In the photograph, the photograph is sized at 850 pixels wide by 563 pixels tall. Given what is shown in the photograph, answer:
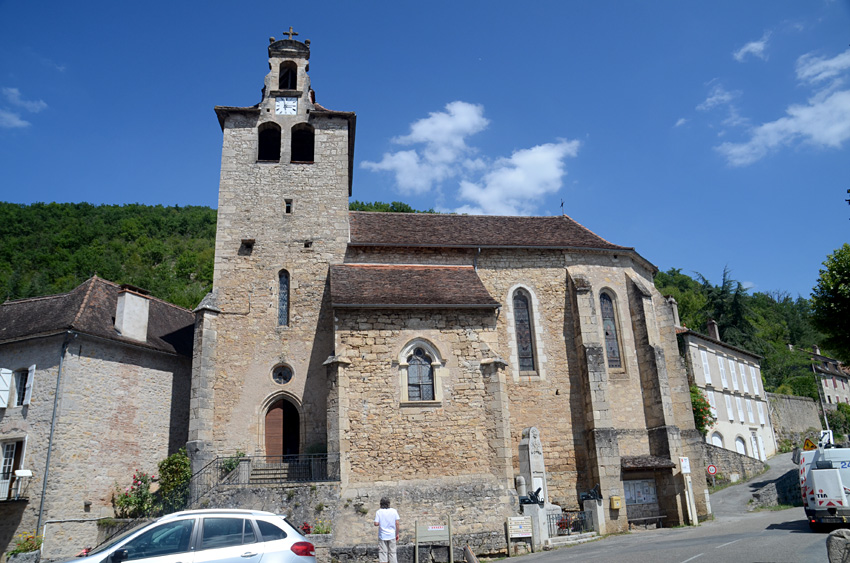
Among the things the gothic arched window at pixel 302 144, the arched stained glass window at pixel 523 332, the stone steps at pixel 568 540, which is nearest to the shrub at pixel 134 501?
the stone steps at pixel 568 540

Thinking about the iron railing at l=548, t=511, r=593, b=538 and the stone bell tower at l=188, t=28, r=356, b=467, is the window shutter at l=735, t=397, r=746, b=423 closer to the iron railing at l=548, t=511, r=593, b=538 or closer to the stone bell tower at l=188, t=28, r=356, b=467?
the iron railing at l=548, t=511, r=593, b=538

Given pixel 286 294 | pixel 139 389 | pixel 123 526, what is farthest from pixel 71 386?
pixel 286 294

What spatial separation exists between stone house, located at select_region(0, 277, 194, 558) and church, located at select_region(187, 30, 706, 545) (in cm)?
270

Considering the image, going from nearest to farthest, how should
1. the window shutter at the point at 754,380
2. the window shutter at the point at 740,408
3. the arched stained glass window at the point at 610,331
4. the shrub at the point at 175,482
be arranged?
the shrub at the point at 175,482 < the arched stained glass window at the point at 610,331 < the window shutter at the point at 740,408 < the window shutter at the point at 754,380

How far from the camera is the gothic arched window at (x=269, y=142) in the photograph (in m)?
21.2

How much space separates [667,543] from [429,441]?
6369mm

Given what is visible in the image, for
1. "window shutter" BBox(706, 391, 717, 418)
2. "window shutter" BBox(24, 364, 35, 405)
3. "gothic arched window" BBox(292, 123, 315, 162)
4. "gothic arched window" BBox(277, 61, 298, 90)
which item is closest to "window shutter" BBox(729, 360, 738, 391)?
"window shutter" BBox(706, 391, 717, 418)

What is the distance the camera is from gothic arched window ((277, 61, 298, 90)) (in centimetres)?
2169

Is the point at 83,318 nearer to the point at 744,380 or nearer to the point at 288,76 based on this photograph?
the point at 288,76

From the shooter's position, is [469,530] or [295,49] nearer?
[469,530]

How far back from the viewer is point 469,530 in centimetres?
1505

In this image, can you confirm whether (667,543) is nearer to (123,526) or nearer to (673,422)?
(673,422)

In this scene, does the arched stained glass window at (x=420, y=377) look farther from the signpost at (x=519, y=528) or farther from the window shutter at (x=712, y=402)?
the window shutter at (x=712, y=402)

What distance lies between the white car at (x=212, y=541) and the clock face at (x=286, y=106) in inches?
660
